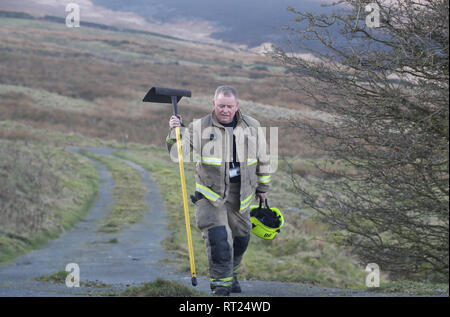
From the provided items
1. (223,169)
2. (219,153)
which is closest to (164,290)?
(223,169)

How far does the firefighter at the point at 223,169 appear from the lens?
5453 millimetres

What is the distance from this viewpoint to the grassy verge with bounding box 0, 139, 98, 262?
39.1 ft

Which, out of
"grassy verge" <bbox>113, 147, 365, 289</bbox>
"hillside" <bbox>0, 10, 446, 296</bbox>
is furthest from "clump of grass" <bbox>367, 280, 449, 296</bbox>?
"hillside" <bbox>0, 10, 446, 296</bbox>

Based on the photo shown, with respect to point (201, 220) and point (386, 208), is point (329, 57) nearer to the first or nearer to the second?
point (386, 208)

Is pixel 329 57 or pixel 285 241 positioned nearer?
pixel 329 57

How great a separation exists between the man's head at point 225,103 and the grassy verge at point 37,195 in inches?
273

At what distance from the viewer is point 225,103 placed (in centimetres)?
541

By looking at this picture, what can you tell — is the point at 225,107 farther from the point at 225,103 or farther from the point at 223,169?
the point at 223,169

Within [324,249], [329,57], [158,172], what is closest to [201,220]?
[329,57]

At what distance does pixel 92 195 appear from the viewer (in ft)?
58.5

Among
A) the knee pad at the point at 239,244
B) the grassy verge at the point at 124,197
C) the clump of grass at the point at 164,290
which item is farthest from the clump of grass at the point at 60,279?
the grassy verge at the point at 124,197

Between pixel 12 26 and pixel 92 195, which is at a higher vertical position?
pixel 12 26

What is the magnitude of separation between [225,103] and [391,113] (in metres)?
1.82

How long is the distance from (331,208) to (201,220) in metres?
1.78
